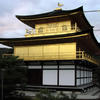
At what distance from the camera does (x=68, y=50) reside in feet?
68.9

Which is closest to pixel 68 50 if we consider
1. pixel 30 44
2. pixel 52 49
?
pixel 52 49

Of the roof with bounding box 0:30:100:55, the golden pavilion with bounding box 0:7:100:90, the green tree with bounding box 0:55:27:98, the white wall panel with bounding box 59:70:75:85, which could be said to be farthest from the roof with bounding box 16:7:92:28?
the green tree with bounding box 0:55:27:98

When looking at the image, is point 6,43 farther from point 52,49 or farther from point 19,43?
point 52,49

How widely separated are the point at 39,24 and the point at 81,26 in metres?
6.86

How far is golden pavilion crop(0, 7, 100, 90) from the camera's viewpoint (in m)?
20.3

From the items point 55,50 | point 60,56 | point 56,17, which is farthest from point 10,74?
point 56,17

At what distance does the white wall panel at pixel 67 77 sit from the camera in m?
20.3

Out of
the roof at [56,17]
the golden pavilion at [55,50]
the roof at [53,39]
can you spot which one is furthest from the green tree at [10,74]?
the roof at [56,17]

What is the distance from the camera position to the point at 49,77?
2138 cm

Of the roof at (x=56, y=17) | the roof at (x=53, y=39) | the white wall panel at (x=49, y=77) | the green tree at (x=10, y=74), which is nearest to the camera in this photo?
the green tree at (x=10, y=74)

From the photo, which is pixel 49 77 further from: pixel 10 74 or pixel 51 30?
pixel 10 74

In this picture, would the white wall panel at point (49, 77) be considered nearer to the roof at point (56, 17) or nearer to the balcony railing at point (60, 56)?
the balcony railing at point (60, 56)

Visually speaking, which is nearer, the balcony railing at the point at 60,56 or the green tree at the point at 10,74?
the green tree at the point at 10,74

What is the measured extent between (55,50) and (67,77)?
3799 millimetres
